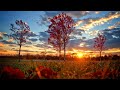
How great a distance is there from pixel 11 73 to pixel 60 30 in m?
1.46

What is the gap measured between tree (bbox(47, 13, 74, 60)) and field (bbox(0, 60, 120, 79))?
0.42 meters

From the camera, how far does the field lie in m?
5.56

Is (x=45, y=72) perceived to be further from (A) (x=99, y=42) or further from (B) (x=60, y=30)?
(A) (x=99, y=42)

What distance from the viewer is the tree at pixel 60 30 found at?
5.73 metres

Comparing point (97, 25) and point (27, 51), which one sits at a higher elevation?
point (97, 25)

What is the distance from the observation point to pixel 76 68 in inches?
222

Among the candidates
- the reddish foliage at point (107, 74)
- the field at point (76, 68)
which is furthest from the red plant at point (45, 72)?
the reddish foliage at point (107, 74)

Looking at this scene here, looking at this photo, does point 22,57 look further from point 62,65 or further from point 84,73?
point 84,73

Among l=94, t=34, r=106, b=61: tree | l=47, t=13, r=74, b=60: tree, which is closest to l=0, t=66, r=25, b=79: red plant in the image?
l=47, t=13, r=74, b=60: tree

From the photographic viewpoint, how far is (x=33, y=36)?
5754 millimetres

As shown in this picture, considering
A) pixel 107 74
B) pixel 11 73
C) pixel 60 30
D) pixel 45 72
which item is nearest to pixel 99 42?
pixel 107 74
